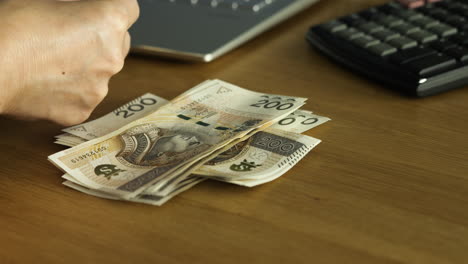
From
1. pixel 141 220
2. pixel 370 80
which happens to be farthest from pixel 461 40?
pixel 141 220

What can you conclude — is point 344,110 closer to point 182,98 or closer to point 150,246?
point 182,98

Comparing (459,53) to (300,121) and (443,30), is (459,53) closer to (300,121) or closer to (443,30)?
(443,30)

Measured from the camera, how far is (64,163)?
0.58 m

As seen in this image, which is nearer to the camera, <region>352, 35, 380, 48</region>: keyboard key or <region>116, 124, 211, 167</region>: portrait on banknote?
<region>116, 124, 211, 167</region>: portrait on banknote

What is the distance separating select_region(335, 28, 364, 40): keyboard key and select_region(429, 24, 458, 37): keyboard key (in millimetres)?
88

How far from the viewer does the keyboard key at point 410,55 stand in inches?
27.9

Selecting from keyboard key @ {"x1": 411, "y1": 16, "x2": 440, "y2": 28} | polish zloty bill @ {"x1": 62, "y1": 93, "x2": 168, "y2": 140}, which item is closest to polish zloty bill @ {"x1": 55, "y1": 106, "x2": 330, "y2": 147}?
polish zloty bill @ {"x1": 62, "y1": 93, "x2": 168, "y2": 140}

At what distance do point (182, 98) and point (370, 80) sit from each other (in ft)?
0.74

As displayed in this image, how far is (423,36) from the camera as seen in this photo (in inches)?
29.9

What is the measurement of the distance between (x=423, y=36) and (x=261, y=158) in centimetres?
30

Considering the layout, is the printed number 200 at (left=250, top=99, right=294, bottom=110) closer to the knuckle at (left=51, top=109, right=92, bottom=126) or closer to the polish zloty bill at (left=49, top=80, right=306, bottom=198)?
the polish zloty bill at (left=49, top=80, right=306, bottom=198)

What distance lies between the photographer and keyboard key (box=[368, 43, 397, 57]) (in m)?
0.73

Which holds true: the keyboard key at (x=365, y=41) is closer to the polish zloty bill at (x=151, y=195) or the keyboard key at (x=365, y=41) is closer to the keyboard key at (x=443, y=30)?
the keyboard key at (x=443, y=30)

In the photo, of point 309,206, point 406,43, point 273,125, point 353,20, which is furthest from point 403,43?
point 309,206
